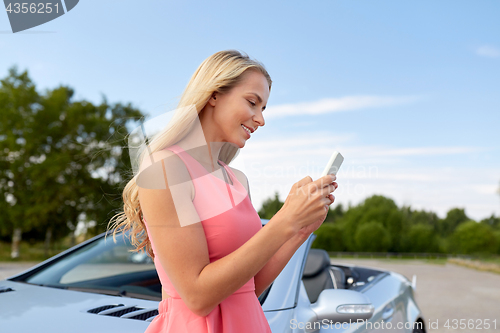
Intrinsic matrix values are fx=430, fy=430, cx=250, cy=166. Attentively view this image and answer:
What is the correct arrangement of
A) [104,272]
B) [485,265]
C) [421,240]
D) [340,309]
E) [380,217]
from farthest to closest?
[380,217] < [421,240] < [485,265] < [104,272] < [340,309]

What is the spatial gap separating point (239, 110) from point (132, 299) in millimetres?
1366

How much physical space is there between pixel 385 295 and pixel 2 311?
8.16 feet

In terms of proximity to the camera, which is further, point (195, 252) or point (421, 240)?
point (421, 240)

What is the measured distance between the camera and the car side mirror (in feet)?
7.27

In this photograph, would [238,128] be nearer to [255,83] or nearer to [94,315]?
[255,83]

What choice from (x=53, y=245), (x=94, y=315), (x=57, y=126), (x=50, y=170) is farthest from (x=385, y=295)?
(x=53, y=245)

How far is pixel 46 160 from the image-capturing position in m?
21.4

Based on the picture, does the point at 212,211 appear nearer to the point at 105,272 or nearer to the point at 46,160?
the point at 105,272

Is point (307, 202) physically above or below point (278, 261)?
above

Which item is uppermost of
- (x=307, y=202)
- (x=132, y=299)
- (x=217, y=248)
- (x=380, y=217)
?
(x=307, y=202)

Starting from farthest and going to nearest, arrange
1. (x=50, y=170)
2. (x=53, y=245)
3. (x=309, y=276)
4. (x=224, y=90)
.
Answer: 1. (x=53, y=245)
2. (x=50, y=170)
3. (x=309, y=276)
4. (x=224, y=90)

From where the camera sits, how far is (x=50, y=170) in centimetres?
2117

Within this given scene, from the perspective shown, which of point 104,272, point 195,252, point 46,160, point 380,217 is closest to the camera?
point 195,252

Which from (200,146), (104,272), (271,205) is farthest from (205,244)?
(104,272)
